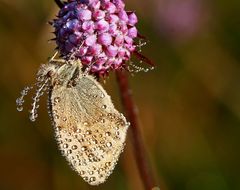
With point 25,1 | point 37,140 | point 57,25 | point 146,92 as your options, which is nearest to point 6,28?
point 25,1

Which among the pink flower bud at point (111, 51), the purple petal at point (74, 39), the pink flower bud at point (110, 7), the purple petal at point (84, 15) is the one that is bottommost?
the pink flower bud at point (111, 51)

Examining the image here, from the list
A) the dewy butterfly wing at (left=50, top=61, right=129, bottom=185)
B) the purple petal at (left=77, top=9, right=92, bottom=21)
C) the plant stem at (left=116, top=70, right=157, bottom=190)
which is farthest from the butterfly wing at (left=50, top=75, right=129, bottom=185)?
the plant stem at (left=116, top=70, right=157, bottom=190)

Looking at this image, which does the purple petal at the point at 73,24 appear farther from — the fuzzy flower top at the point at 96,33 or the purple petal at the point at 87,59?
the purple petal at the point at 87,59

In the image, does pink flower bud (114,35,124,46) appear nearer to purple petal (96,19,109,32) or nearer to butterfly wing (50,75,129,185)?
purple petal (96,19,109,32)

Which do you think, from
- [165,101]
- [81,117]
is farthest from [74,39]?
[165,101]

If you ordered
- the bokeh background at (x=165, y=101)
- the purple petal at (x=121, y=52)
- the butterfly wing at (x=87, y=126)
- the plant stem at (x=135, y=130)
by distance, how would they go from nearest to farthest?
the butterfly wing at (x=87, y=126), the purple petal at (x=121, y=52), the plant stem at (x=135, y=130), the bokeh background at (x=165, y=101)

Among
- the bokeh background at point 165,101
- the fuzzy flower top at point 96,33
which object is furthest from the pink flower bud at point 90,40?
the bokeh background at point 165,101

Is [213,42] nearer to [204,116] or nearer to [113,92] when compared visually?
[204,116]
